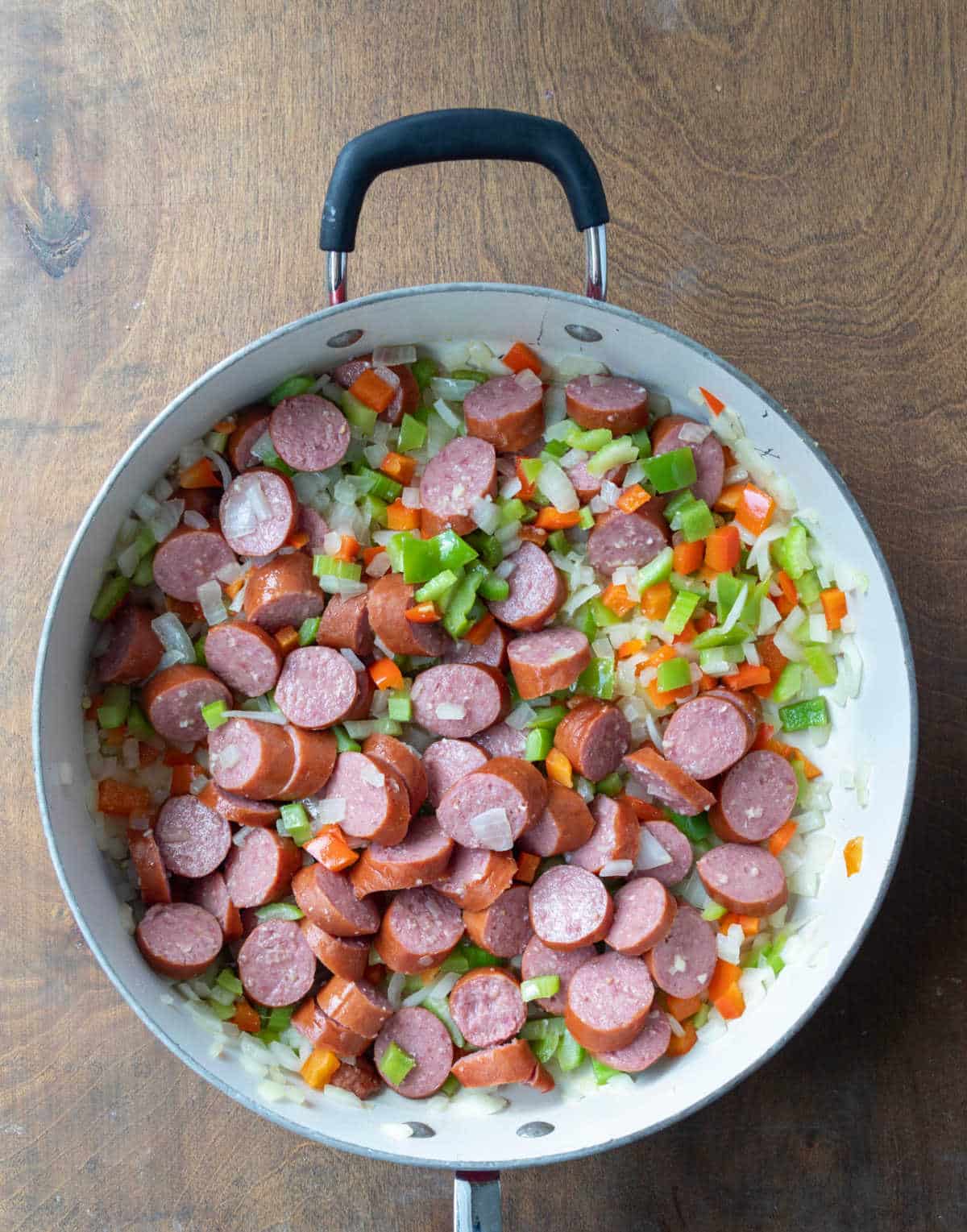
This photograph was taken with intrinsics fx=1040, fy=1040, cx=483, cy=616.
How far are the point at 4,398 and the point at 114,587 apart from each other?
0.48 metres

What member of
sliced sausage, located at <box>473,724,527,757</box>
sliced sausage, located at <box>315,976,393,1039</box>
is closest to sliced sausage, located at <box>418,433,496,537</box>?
sliced sausage, located at <box>473,724,527,757</box>

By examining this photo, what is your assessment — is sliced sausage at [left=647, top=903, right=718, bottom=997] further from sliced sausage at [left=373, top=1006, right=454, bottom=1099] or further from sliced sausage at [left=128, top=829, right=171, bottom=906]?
sliced sausage at [left=128, top=829, right=171, bottom=906]

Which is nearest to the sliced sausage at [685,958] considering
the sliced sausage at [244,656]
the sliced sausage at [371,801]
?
the sliced sausage at [371,801]

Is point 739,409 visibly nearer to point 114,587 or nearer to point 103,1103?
point 114,587

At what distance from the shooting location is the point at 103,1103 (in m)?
1.92

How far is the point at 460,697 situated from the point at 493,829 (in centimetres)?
23

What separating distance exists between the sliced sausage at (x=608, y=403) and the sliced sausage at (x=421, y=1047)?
1.07 meters

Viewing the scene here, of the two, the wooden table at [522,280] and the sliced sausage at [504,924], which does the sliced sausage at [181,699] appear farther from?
the sliced sausage at [504,924]

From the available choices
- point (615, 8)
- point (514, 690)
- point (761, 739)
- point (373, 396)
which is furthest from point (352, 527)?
point (615, 8)

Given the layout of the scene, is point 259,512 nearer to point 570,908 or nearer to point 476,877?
point 476,877

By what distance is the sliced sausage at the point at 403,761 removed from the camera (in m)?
1.78

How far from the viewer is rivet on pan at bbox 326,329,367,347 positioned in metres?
1.70

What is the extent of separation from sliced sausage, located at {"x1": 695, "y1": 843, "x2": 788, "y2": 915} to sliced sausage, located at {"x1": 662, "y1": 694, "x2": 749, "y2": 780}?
146 millimetres

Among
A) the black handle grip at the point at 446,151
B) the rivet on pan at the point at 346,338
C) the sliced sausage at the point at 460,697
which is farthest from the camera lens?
the sliced sausage at the point at 460,697
